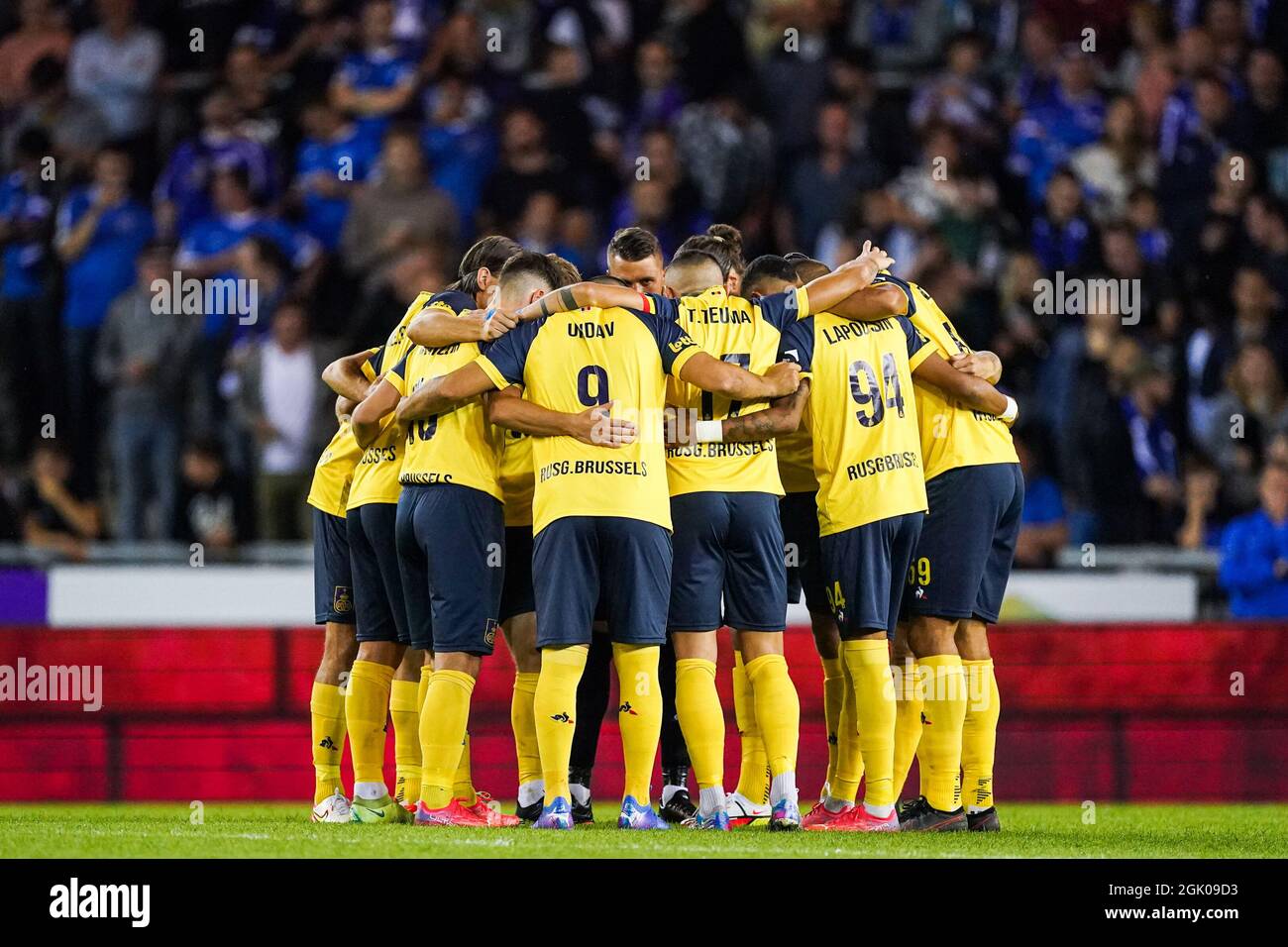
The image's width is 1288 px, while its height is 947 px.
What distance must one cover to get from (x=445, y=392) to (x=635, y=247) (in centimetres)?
105

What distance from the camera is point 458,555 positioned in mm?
7938

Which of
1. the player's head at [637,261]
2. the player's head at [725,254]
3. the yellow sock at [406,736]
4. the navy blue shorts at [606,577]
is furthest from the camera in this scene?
the yellow sock at [406,736]

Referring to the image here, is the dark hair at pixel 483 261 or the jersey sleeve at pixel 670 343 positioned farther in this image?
the dark hair at pixel 483 261

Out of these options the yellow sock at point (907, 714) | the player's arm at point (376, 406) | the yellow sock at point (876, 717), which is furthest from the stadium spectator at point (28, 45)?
the yellow sock at point (876, 717)

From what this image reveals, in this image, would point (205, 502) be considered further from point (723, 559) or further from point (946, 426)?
point (946, 426)

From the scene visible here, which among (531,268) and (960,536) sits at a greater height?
(531,268)

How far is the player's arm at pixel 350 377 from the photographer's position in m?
8.87

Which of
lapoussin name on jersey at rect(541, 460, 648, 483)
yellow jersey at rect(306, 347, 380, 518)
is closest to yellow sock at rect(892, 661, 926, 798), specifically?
lapoussin name on jersey at rect(541, 460, 648, 483)

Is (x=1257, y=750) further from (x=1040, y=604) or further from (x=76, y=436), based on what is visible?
(x=76, y=436)

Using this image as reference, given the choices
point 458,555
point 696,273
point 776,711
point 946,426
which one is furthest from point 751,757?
point 696,273

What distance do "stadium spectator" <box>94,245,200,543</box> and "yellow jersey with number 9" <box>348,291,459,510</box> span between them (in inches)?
194

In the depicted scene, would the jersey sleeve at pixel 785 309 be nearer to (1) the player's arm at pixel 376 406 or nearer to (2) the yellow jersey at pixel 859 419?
(2) the yellow jersey at pixel 859 419

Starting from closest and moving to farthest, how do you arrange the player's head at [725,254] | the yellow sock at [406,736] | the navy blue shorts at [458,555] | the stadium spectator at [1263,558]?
the navy blue shorts at [458,555], the player's head at [725,254], the yellow sock at [406,736], the stadium spectator at [1263,558]

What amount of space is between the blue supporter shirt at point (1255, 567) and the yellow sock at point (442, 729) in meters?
6.06
